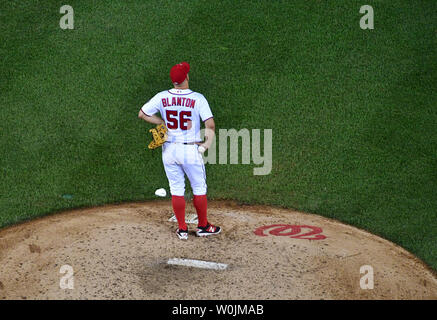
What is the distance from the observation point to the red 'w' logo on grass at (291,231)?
7262mm

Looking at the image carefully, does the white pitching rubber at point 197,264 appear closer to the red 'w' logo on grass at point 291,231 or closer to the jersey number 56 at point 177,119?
the red 'w' logo on grass at point 291,231

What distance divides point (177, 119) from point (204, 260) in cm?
164

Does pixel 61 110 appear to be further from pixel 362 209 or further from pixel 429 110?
pixel 429 110

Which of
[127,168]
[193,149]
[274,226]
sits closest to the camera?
[193,149]

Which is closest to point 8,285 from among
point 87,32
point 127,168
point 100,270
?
point 100,270

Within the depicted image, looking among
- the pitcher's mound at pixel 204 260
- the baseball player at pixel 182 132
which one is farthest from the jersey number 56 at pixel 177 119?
the pitcher's mound at pixel 204 260

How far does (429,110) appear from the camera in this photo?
31.9 feet

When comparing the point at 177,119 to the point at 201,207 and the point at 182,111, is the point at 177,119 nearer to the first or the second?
the point at 182,111

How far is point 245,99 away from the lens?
10.0m

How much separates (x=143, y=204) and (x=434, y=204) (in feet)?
13.3

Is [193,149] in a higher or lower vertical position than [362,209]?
higher

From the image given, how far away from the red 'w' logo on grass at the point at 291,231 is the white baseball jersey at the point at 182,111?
148cm

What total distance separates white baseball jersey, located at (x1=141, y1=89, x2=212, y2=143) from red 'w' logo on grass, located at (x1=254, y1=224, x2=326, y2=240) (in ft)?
4.87

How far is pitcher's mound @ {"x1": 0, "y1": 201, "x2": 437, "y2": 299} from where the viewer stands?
6.00m
